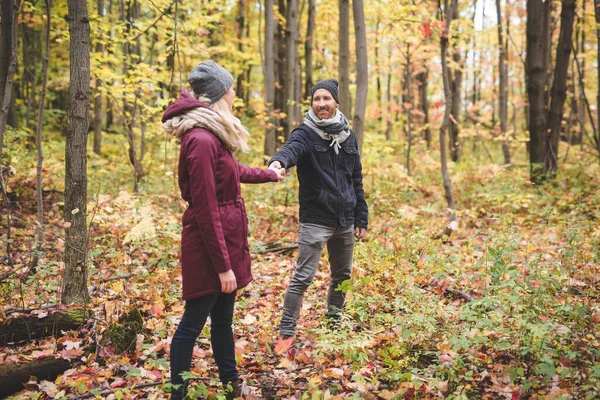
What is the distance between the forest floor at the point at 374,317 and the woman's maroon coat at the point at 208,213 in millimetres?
795

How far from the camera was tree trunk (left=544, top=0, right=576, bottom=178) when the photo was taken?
10.2 m

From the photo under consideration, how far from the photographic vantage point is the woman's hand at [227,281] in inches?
107

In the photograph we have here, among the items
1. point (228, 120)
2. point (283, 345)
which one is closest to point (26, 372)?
point (283, 345)

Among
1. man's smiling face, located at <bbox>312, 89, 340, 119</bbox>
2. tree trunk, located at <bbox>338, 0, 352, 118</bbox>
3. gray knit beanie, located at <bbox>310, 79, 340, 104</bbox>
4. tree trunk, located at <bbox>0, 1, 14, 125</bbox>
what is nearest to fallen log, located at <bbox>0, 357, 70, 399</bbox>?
man's smiling face, located at <bbox>312, 89, 340, 119</bbox>

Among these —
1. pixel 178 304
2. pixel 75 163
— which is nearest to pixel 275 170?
pixel 75 163

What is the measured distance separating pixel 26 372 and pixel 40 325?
745 mm

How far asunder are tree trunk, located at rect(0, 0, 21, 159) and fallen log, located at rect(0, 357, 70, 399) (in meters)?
2.64

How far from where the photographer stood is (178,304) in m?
4.91

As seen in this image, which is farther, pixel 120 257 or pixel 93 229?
pixel 93 229

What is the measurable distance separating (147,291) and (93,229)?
2997mm

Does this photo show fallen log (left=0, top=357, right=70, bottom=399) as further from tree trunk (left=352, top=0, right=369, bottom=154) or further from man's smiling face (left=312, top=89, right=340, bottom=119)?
tree trunk (left=352, top=0, right=369, bottom=154)

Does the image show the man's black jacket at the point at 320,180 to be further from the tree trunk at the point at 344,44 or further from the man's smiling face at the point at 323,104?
the tree trunk at the point at 344,44

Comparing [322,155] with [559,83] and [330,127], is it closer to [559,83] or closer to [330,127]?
[330,127]

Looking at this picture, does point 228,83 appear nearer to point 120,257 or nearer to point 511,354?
point 511,354
